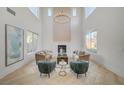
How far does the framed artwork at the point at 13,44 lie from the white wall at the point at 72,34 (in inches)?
140

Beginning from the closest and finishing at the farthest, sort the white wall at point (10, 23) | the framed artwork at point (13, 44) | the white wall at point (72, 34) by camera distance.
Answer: the white wall at point (10, 23) < the framed artwork at point (13, 44) < the white wall at point (72, 34)

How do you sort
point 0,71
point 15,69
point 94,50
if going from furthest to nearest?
point 94,50
point 15,69
point 0,71

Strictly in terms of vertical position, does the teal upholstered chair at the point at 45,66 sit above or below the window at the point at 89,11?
below

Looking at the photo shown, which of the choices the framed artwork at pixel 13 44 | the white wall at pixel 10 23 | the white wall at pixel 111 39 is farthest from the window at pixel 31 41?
the white wall at pixel 111 39

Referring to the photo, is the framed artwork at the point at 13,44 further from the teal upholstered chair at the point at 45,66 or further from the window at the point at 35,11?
the window at the point at 35,11

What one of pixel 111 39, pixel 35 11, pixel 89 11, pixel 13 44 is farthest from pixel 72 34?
pixel 13 44

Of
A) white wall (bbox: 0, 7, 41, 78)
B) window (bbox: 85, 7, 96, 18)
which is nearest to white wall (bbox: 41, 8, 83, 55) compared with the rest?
window (bbox: 85, 7, 96, 18)

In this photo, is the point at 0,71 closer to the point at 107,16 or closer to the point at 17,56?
the point at 17,56

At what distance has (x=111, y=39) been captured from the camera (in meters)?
5.45

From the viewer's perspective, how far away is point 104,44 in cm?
622

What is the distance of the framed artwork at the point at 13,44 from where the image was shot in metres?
4.73

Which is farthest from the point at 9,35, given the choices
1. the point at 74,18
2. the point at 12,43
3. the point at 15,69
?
the point at 74,18

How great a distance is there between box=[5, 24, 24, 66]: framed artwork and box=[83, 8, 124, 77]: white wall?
14.1 feet

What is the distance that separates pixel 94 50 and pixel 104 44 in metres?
1.25
